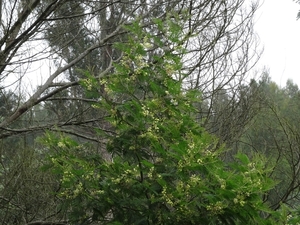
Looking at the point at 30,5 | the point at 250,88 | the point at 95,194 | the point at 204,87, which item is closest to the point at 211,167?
the point at 95,194

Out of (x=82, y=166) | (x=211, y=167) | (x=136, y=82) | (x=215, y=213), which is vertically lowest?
(x=215, y=213)

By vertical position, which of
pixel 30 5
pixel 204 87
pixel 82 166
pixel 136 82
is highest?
pixel 30 5

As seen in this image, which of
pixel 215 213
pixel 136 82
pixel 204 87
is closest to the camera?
pixel 215 213

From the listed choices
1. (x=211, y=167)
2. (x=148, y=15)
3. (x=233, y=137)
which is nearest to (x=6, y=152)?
(x=148, y=15)

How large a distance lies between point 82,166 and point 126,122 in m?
0.47

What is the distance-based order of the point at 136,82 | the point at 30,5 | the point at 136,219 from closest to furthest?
the point at 136,219
the point at 136,82
the point at 30,5

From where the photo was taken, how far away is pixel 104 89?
340 centimetres

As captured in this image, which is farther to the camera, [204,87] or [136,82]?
[204,87]

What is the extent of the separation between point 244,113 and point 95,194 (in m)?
3.71

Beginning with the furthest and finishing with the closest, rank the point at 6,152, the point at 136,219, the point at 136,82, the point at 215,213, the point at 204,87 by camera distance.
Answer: the point at 6,152
the point at 204,87
the point at 136,82
the point at 136,219
the point at 215,213

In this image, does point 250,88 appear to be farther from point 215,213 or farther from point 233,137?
point 215,213

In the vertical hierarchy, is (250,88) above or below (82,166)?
above

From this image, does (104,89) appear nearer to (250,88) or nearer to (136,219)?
(136,219)

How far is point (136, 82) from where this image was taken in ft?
10.8
